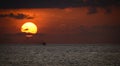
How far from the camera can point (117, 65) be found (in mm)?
99250

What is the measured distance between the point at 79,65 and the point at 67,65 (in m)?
3.89

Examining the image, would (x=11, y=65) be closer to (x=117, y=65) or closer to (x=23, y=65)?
(x=23, y=65)

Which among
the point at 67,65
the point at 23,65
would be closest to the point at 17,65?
the point at 23,65

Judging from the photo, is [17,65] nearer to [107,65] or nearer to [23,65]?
[23,65]

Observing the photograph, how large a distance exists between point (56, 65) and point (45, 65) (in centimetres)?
381

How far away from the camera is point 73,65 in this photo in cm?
10038

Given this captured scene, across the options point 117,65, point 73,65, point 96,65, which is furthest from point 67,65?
point 117,65

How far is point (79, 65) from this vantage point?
10088 centimetres

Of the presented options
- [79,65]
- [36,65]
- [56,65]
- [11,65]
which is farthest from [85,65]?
[11,65]

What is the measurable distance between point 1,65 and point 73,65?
22.9 meters

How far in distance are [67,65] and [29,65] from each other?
1225 cm

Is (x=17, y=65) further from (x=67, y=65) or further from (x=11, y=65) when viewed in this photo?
(x=67, y=65)

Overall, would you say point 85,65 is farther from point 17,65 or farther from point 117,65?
point 17,65

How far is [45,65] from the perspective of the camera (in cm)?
10012
